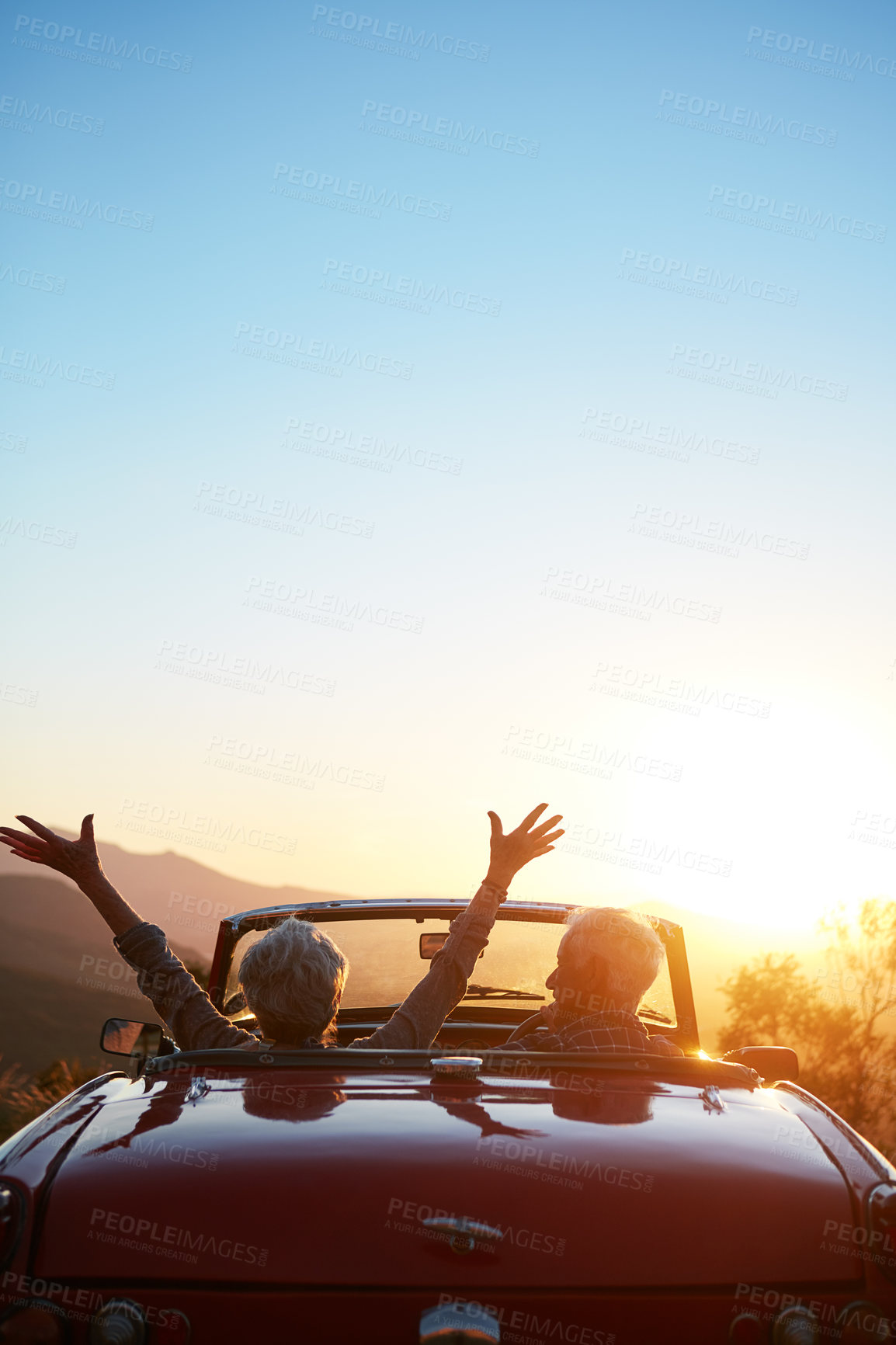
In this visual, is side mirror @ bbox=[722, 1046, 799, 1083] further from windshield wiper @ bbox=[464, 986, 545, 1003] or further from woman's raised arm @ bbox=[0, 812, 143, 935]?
woman's raised arm @ bbox=[0, 812, 143, 935]

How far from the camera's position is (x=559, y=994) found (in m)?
3.39

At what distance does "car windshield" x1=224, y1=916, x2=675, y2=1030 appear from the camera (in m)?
4.78

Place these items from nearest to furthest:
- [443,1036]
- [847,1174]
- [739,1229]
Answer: [739,1229], [847,1174], [443,1036]

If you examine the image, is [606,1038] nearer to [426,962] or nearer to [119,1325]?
[119,1325]

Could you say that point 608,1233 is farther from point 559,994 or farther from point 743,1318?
point 559,994

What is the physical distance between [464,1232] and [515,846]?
1771 mm

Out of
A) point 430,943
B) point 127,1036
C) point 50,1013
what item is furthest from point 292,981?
point 50,1013

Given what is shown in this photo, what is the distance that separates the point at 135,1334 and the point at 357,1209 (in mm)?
411

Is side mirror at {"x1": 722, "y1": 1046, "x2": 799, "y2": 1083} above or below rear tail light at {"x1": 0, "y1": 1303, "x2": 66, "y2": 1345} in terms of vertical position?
above

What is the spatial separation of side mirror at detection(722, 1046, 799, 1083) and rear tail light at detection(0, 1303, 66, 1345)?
86.2 inches

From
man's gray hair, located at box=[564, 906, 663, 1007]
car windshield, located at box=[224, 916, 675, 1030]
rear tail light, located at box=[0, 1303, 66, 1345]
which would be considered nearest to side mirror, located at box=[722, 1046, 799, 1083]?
man's gray hair, located at box=[564, 906, 663, 1007]

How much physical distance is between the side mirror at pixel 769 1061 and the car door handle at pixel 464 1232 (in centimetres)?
168

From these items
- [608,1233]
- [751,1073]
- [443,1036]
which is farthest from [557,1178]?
[443,1036]

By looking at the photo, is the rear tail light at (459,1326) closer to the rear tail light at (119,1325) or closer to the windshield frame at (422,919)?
the rear tail light at (119,1325)
